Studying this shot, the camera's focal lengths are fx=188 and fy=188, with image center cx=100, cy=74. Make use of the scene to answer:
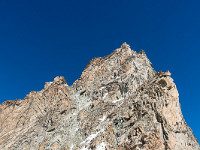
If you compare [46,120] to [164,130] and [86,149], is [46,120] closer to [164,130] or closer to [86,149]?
[86,149]

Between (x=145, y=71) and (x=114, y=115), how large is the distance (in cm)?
1811

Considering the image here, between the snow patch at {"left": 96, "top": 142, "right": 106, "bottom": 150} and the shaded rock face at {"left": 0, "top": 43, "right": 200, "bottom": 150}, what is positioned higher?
the shaded rock face at {"left": 0, "top": 43, "right": 200, "bottom": 150}

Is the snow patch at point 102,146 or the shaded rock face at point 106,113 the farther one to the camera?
the snow patch at point 102,146

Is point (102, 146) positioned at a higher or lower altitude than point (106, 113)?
lower

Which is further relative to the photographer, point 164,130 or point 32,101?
point 32,101

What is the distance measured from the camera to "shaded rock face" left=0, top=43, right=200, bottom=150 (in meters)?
26.3

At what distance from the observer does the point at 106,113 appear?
3647cm

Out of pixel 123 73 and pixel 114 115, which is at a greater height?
pixel 123 73

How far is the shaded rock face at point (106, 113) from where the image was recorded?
2628 centimetres

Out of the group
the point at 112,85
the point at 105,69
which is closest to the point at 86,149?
the point at 112,85

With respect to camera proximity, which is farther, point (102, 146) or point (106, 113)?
point (106, 113)

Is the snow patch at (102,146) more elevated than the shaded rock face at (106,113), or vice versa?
the shaded rock face at (106,113)

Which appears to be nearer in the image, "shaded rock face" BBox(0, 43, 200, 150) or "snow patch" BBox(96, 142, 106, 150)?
"shaded rock face" BBox(0, 43, 200, 150)

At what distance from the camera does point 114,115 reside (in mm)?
33594
